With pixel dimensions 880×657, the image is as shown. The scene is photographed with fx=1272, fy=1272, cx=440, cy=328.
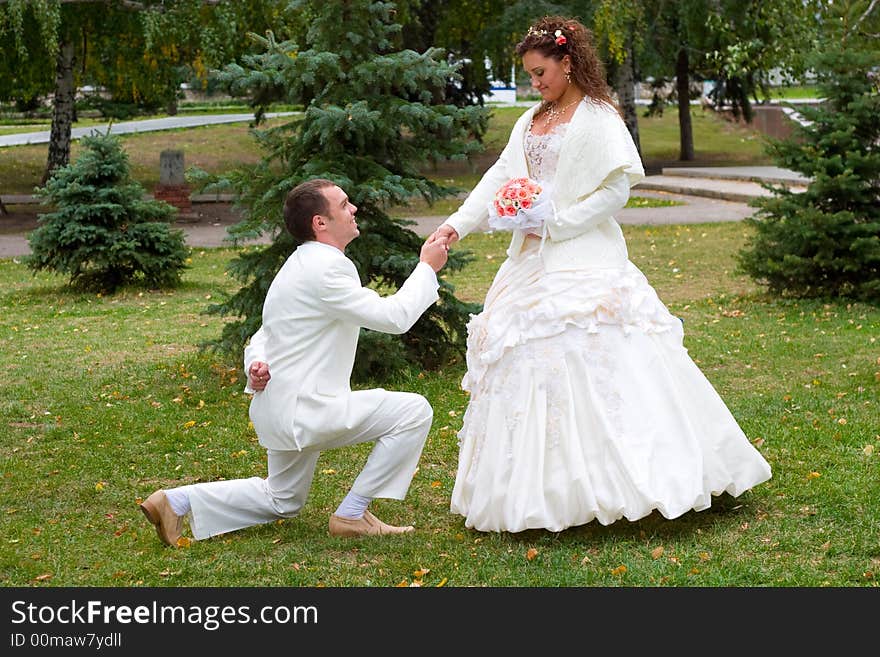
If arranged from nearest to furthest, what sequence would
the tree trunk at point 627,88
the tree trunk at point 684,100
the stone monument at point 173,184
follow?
the stone monument at point 173,184 < the tree trunk at point 627,88 < the tree trunk at point 684,100

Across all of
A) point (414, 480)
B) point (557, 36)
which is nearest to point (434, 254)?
point (557, 36)

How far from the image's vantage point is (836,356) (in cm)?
971

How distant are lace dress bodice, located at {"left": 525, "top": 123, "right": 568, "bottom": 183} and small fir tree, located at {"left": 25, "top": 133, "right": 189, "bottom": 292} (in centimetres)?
Answer: 910

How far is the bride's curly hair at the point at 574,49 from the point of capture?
5.47m

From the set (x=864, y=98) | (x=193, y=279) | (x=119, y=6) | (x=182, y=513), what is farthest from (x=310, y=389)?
(x=119, y=6)

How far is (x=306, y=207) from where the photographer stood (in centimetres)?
527

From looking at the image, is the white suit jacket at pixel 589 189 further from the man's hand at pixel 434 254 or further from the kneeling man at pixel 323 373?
the kneeling man at pixel 323 373

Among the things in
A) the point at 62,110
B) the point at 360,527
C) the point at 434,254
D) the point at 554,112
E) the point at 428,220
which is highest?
the point at 62,110

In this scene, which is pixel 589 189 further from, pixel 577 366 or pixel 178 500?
pixel 178 500

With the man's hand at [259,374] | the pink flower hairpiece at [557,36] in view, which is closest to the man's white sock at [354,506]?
the man's hand at [259,374]

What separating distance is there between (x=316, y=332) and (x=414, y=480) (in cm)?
167

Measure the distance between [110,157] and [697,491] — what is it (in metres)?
10.4

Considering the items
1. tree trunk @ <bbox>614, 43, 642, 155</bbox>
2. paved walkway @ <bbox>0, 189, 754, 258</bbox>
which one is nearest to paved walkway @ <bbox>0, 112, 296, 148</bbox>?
paved walkway @ <bbox>0, 189, 754, 258</bbox>

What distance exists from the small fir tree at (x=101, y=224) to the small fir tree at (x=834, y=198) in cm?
653
